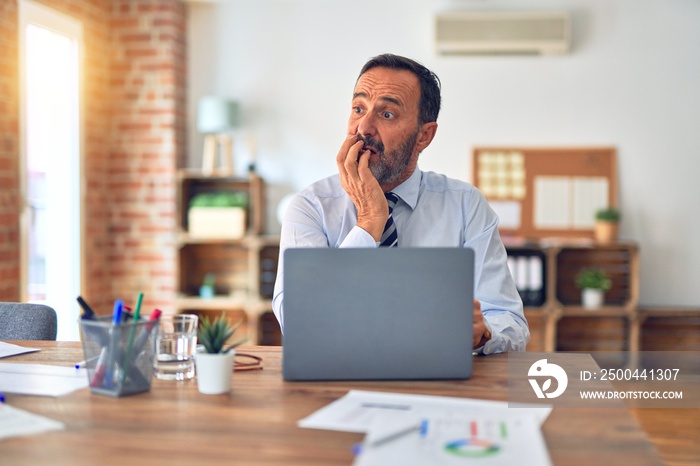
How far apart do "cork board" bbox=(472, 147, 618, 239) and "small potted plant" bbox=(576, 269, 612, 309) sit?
1.13 ft

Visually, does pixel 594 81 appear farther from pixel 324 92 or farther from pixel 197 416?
pixel 197 416

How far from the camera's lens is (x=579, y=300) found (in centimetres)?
506

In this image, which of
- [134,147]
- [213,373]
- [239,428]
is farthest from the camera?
[134,147]

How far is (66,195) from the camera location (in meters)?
4.66

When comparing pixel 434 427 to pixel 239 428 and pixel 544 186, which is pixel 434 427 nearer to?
pixel 239 428

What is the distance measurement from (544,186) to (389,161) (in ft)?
10.5

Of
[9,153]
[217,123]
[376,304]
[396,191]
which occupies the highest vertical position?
[217,123]

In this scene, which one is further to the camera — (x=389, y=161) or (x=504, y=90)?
(x=504, y=90)

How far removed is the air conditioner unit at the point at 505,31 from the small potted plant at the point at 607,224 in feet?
3.60

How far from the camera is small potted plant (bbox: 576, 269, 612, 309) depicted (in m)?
4.81

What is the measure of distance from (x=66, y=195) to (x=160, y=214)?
0.62 metres

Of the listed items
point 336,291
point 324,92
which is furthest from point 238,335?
point 336,291

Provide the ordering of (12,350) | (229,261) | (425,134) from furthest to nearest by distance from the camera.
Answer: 1. (229,261)
2. (425,134)
3. (12,350)

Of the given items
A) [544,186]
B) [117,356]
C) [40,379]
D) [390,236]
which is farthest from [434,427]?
[544,186]
